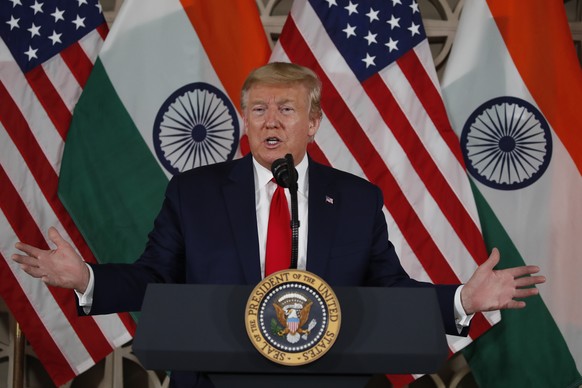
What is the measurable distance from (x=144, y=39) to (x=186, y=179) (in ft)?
6.25

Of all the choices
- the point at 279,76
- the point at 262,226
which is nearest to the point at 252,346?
the point at 262,226

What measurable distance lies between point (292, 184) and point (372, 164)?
226cm

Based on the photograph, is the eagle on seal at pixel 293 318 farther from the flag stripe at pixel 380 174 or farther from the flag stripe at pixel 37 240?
the flag stripe at pixel 37 240

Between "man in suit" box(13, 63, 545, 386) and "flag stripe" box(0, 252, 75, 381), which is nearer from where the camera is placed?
"man in suit" box(13, 63, 545, 386)

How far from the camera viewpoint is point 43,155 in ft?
13.5

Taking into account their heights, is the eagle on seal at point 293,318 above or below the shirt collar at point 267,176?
below

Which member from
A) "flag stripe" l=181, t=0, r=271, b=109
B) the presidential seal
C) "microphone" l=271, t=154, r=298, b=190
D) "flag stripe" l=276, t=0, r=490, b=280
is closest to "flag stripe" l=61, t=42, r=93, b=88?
"flag stripe" l=181, t=0, r=271, b=109

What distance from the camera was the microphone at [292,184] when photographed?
1811 millimetres

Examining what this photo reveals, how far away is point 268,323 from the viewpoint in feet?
5.19

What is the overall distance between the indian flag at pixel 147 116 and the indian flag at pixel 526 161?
1114 mm

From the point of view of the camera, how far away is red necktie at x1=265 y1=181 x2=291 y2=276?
222cm

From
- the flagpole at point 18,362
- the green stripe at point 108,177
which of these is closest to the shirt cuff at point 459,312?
the green stripe at point 108,177

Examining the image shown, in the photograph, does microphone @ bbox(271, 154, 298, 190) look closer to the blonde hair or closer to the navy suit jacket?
the navy suit jacket

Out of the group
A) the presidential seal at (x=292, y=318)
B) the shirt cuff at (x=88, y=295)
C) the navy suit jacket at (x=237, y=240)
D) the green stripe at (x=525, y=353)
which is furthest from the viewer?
the green stripe at (x=525, y=353)
